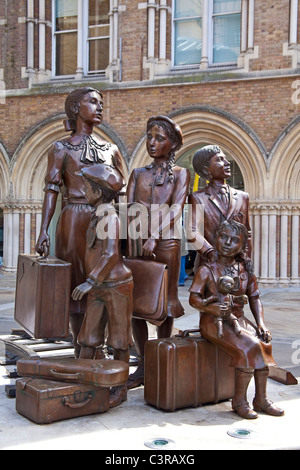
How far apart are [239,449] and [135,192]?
205cm

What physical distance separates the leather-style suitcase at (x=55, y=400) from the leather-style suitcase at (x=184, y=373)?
13.7 inches

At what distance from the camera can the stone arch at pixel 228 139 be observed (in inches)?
457

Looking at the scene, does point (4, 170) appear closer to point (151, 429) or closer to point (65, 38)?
point (65, 38)

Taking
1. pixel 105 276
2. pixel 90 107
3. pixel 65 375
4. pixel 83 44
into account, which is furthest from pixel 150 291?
pixel 83 44

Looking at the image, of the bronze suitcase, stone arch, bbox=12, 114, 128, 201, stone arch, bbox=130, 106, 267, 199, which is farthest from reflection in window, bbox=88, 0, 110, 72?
the bronze suitcase

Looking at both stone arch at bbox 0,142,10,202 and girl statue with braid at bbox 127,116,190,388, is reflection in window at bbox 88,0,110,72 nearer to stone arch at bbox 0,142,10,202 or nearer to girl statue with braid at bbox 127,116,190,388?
stone arch at bbox 0,142,10,202

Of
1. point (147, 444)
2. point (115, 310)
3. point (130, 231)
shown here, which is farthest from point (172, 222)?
point (147, 444)

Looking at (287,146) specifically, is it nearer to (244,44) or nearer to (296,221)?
(296,221)

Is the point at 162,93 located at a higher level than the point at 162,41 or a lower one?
lower

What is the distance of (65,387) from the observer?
3.49 meters

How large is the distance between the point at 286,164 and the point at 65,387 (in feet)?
29.6

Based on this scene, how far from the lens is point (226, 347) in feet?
12.1

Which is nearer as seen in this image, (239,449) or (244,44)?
(239,449)
